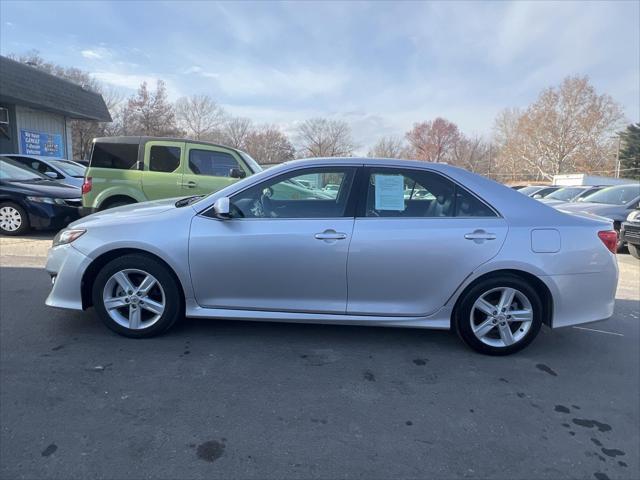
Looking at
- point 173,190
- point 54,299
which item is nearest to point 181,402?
point 54,299

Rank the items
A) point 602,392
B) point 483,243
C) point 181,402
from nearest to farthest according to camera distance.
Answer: point 181,402 → point 602,392 → point 483,243

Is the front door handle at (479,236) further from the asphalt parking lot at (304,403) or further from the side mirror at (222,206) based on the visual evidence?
the side mirror at (222,206)

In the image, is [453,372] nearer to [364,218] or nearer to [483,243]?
[483,243]

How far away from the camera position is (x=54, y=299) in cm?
358

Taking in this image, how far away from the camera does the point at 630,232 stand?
27.9 ft

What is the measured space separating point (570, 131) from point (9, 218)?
74.6 metres

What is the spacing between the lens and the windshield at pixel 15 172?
27.6ft

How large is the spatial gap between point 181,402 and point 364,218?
1.86m

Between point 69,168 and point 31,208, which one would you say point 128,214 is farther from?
point 69,168

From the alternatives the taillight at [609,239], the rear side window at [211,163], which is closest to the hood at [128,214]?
the taillight at [609,239]

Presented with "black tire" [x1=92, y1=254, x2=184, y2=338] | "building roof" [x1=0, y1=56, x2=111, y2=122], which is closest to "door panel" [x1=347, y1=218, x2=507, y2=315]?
"black tire" [x1=92, y1=254, x2=184, y2=338]

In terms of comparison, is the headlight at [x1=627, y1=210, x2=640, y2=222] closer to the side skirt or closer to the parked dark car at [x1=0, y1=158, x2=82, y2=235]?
the side skirt

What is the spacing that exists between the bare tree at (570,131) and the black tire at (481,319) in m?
71.4

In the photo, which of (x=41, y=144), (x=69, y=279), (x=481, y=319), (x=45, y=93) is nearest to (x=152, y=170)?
(x=69, y=279)
